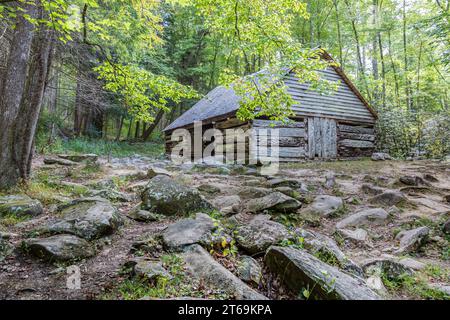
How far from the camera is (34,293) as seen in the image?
216cm

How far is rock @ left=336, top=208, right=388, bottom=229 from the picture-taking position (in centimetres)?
435

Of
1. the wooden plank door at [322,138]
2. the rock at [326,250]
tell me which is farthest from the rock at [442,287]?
the wooden plank door at [322,138]

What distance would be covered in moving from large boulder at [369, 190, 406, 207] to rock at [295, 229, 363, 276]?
7.98 feet

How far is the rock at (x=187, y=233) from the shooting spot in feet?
9.52

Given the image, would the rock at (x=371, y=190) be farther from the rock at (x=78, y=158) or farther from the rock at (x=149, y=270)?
the rock at (x=78, y=158)

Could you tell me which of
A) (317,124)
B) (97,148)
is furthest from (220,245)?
(97,148)

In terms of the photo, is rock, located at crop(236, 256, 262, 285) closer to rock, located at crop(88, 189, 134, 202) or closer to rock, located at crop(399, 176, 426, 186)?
rock, located at crop(88, 189, 134, 202)

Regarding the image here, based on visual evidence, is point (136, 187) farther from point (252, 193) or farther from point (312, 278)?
point (312, 278)

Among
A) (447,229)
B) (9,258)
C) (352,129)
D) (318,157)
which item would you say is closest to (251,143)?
(318,157)

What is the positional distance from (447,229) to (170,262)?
3.93m
